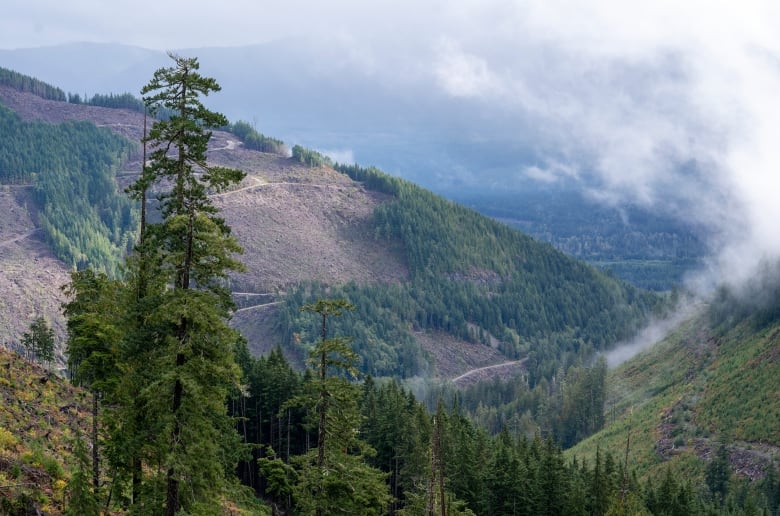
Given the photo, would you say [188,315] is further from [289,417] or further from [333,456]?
[289,417]

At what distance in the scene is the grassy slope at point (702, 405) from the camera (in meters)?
96.9

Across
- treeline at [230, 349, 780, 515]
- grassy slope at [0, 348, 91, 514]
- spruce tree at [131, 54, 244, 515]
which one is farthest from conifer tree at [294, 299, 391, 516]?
treeline at [230, 349, 780, 515]

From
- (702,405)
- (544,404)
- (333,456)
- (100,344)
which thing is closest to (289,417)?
(100,344)

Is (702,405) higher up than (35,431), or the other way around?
(35,431)

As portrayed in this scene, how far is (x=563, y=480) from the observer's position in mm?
61188

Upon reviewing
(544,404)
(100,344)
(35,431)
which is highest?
(100,344)

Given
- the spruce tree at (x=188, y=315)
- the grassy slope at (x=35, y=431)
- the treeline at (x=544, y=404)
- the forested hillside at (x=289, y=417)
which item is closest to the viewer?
the spruce tree at (x=188, y=315)

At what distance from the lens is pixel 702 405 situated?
10994cm

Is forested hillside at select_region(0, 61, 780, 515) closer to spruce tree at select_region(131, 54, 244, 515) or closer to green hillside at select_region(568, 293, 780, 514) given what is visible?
spruce tree at select_region(131, 54, 244, 515)

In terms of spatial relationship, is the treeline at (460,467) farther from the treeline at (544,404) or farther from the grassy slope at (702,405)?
the treeline at (544,404)

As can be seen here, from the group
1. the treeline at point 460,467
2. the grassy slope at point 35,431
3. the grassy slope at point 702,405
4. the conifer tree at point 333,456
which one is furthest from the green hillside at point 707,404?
the conifer tree at point 333,456

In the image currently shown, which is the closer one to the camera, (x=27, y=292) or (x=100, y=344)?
(x=100, y=344)

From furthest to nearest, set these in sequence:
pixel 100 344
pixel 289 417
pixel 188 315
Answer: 1. pixel 289 417
2. pixel 100 344
3. pixel 188 315

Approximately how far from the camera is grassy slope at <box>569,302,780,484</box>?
9694 centimetres
